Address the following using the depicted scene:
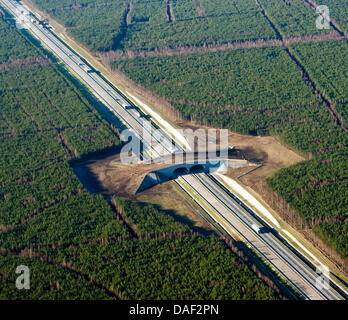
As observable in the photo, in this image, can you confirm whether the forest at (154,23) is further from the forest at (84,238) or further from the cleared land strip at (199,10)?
the forest at (84,238)

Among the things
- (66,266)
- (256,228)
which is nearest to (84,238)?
(66,266)

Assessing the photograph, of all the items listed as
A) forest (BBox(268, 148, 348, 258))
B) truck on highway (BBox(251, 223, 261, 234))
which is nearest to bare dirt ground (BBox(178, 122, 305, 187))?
forest (BBox(268, 148, 348, 258))

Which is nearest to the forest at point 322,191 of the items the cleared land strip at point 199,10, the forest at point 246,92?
the forest at point 246,92

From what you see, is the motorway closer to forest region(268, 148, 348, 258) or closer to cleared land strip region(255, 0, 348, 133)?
forest region(268, 148, 348, 258)

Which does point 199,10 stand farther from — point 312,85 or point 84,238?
point 84,238

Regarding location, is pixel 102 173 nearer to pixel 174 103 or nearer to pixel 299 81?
pixel 174 103

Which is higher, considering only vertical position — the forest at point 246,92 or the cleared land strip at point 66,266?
the forest at point 246,92
